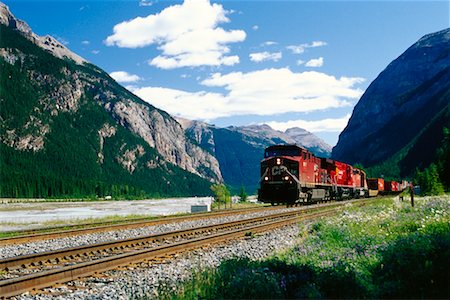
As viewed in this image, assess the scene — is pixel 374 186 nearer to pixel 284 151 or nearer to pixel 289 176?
pixel 284 151

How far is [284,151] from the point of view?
3656 cm

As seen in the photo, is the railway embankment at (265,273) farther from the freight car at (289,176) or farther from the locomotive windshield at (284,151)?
the locomotive windshield at (284,151)

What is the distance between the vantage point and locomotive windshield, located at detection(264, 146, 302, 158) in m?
36.2

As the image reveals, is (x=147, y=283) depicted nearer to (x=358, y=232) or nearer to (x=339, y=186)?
(x=358, y=232)

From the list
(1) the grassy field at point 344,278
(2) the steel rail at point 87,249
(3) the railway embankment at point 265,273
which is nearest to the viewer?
(1) the grassy field at point 344,278

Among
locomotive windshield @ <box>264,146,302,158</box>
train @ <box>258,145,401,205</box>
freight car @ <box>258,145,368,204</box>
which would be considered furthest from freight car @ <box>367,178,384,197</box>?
locomotive windshield @ <box>264,146,302,158</box>

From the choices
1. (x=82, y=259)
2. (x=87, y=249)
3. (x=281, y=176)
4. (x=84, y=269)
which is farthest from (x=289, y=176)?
(x=84, y=269)

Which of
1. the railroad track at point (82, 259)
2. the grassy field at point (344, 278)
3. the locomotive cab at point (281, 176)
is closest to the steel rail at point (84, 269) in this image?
the railroad track at point (82, 259)

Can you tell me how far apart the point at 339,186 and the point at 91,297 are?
44295 millimetres

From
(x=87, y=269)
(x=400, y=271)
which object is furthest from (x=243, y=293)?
(x=87, y=269)

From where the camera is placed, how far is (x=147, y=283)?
9727 mm

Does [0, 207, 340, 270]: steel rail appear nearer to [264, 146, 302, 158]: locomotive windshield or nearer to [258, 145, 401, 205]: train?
[258, 145, 401, 205]: train

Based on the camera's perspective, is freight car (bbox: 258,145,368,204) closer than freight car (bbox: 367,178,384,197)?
Yes

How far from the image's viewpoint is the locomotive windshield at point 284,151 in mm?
36188
